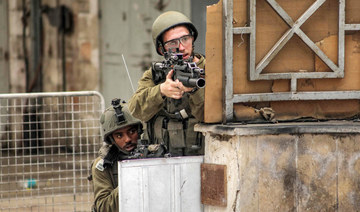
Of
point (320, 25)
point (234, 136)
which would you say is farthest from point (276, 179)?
point (320, 25)

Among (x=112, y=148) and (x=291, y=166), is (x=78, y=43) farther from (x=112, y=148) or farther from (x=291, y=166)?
(x=291, y=166)

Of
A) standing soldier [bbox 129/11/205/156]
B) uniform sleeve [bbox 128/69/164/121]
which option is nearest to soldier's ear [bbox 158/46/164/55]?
standing soldier [bbox 129/11/205/156]

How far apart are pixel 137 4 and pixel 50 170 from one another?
387cm

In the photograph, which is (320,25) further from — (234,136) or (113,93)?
(113,93)

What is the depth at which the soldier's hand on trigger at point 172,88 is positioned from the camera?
5021 mm

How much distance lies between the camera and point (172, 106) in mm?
5684

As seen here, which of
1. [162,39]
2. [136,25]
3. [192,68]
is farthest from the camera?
[136,25]

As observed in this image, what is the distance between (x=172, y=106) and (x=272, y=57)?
986 millimetres

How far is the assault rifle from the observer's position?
15.9ft

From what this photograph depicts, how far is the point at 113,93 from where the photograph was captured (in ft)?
37.2

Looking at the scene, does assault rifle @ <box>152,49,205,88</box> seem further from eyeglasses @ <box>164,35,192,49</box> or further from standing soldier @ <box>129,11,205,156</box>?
eyeglasses @ <box>164,35,192,49</box>

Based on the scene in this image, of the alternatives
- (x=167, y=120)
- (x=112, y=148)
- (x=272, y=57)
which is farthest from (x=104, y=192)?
(x=272, y=57)

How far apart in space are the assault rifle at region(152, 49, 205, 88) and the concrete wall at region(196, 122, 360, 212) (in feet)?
1.23

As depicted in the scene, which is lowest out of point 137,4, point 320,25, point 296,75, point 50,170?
point 50,170
